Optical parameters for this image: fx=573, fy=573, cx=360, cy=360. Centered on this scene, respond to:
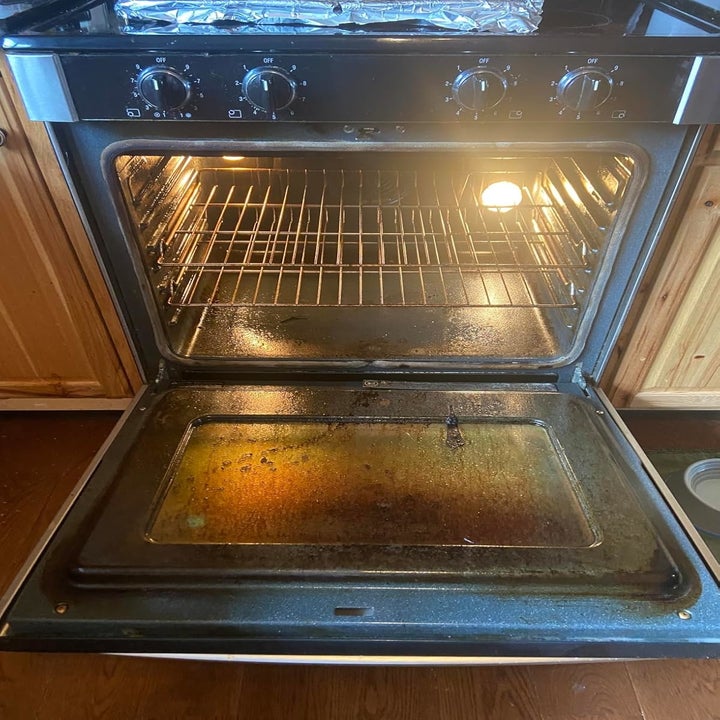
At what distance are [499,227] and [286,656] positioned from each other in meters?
1.12

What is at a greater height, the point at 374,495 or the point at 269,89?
the point at 269,89

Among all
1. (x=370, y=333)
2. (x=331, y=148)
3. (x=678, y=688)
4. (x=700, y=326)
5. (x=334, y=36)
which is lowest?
(x=678, y=688)

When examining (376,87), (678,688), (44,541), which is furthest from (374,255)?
(678,688)

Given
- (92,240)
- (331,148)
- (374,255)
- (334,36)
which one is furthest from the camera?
(374,255)

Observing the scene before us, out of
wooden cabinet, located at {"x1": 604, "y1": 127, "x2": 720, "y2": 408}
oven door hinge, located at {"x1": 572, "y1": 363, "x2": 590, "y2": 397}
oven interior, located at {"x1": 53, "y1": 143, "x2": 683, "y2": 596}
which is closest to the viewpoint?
oven interior, located at {"x1": 53, "y1": 143, "x2": 683, "y2": 596}

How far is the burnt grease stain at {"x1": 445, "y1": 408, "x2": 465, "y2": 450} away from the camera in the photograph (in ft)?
3.47

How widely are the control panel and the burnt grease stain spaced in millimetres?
537

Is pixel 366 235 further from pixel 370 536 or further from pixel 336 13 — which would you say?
pixel 370 536

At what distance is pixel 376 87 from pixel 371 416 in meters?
0.58

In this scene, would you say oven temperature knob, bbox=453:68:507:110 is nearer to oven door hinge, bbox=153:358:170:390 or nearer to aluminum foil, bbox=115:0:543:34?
aluminum foil, bbox=115:0:543:34

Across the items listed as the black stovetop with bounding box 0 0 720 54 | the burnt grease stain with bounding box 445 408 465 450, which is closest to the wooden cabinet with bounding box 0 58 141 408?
the black stovetop with bounding box 0 0 720 54

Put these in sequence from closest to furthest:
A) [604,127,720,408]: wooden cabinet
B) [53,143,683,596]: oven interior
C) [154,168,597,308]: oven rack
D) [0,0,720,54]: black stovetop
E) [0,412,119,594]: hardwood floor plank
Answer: [0,0,720,54]: black stovetop
[53,143,683,596]: oven interior
[604,127,720,408]: wooden cabinet
[0,412,119,594]: hardwood floor plank
[154,168,597,308]: oven rack

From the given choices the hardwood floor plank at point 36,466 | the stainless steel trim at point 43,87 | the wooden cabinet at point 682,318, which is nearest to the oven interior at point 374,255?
the wooden cabinet at point 682,318

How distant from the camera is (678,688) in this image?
1.07 meters
